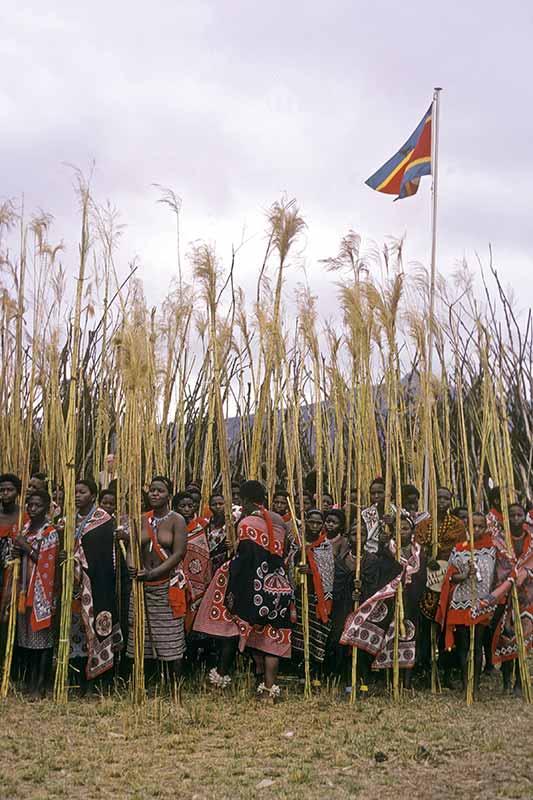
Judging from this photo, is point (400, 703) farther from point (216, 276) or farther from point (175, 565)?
point (216, 276)

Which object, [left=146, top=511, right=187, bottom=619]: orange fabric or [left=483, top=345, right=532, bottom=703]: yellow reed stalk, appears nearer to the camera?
[left=146, top=511, right=187, bottom=619]: orange fabric

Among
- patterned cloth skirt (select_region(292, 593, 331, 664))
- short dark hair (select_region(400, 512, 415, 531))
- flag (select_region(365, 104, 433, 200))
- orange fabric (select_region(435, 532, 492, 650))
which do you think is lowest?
patterned cloth skirt (select_region(292, 593, 331, 664))

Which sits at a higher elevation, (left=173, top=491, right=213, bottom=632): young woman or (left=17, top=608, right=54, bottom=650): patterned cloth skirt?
(left=173, top=491, right=213, bottom=632): young woman

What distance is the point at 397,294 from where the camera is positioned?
670 centimetres

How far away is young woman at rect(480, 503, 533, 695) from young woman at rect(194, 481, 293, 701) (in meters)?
1.39

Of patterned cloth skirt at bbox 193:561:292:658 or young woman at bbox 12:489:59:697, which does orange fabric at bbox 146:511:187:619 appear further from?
young woman at bbox 12:489:59:697

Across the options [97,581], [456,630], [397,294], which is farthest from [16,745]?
[397,294]

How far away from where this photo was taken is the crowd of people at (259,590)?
6.36m

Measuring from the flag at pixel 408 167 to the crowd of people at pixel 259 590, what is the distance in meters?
5.27

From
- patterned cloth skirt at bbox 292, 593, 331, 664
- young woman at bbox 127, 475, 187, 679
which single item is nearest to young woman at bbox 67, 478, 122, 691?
young woman at bbox 127, 475, 187, 679

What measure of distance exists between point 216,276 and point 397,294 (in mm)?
1259

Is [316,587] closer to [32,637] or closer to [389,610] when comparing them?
[389,610]

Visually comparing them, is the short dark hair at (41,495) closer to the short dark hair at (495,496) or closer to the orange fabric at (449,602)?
the orange fabric at (449,602)

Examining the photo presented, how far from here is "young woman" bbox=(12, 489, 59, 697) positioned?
6316 millimetres
